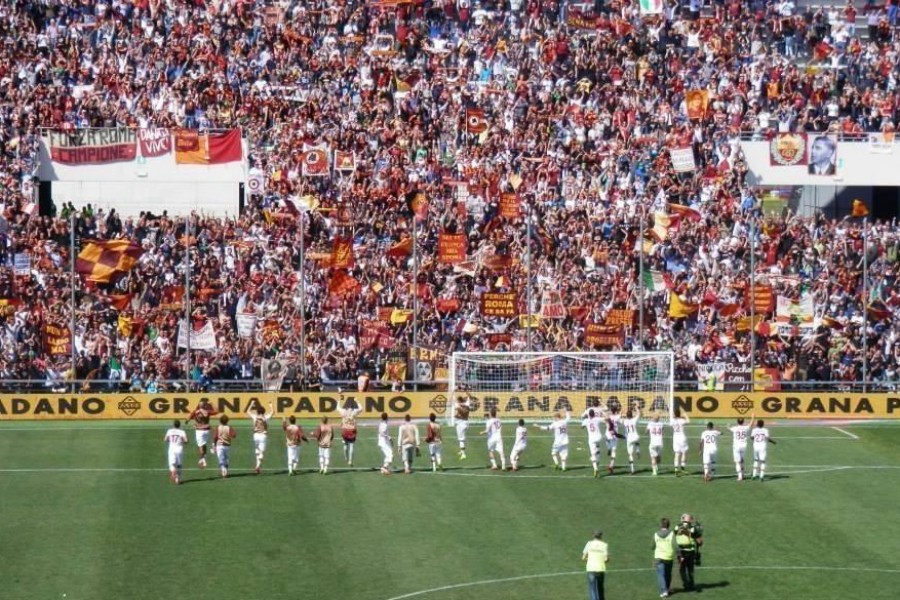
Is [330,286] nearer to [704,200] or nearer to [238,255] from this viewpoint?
[238,255]

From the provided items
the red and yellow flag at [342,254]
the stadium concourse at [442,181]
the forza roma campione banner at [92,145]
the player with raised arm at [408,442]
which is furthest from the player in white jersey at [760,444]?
the forza roma campione banner at [92,145]

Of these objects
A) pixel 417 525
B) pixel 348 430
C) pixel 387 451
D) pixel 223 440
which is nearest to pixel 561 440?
pixel 387 451

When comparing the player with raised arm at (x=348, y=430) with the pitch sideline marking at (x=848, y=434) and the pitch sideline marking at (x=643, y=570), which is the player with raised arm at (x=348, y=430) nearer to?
the pitch sideline marking at (x=643, y=570)

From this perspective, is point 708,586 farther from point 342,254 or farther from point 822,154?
point 822,154

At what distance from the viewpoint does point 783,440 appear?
5503cm

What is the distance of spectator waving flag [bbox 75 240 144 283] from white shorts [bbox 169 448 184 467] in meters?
14.6

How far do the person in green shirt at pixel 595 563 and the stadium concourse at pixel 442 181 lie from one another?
25.0m

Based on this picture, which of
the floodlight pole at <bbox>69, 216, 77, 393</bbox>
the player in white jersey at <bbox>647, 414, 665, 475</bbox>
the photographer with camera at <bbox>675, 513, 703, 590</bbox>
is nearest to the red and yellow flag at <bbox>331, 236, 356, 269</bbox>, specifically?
the floodlight pole at <bbox>69, 216, 77, 393</bbox>

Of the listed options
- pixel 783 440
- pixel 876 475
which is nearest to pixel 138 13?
pixel 783 440

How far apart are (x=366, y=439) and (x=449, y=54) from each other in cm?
2368

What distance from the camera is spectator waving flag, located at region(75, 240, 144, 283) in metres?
60.1

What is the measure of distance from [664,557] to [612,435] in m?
12.9

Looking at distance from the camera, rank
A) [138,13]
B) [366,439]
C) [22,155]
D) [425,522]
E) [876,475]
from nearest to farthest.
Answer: [425,522] → [876,475] → [366,439] → [22,155] → [138,13]

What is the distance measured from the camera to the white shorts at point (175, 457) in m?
46.7
